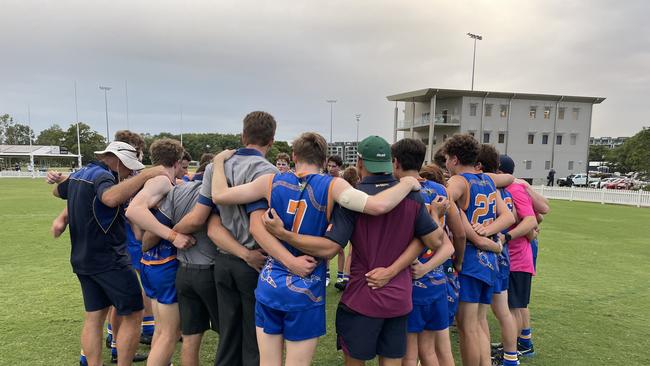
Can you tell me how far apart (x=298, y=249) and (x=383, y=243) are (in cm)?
57

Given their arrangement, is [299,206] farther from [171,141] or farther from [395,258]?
[171,141]

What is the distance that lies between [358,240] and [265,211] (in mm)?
663

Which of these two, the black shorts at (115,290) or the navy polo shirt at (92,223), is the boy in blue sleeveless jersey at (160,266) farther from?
the navy polo shirt at (92,223)

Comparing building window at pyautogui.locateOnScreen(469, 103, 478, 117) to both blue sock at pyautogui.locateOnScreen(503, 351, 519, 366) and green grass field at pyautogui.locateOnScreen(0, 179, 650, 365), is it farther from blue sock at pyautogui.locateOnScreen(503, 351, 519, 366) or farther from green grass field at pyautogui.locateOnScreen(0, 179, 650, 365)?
blue sock at pyautogui.locateOnScreen(503, 351, 519, 366)

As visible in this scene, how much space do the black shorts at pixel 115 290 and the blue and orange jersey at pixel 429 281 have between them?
2.49m

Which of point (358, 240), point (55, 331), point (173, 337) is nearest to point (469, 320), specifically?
point (358, 240)

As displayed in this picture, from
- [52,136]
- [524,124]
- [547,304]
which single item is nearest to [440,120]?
[524,124]

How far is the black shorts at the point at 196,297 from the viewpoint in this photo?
283 cm

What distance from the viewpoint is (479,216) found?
3.31 meters

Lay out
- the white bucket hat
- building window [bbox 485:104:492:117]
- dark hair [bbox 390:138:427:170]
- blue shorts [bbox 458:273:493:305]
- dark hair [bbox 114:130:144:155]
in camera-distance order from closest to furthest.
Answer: dark hair [bbox 390:138:427:170] → blue shorts [bbox 458:273:493:305] → the white bucket hat → dark hair [bbox 114:130:144:155] → building window [bbox 485:104:492:117]

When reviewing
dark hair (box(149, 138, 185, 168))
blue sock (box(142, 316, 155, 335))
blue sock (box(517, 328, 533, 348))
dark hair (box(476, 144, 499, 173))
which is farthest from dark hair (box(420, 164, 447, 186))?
blue sock (box(142, 316, 155, 335))

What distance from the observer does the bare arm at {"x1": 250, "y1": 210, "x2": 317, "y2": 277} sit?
228cm

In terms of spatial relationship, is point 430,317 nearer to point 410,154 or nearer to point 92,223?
point 410,154

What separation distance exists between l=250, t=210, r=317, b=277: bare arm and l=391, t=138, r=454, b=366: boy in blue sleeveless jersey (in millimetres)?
875
